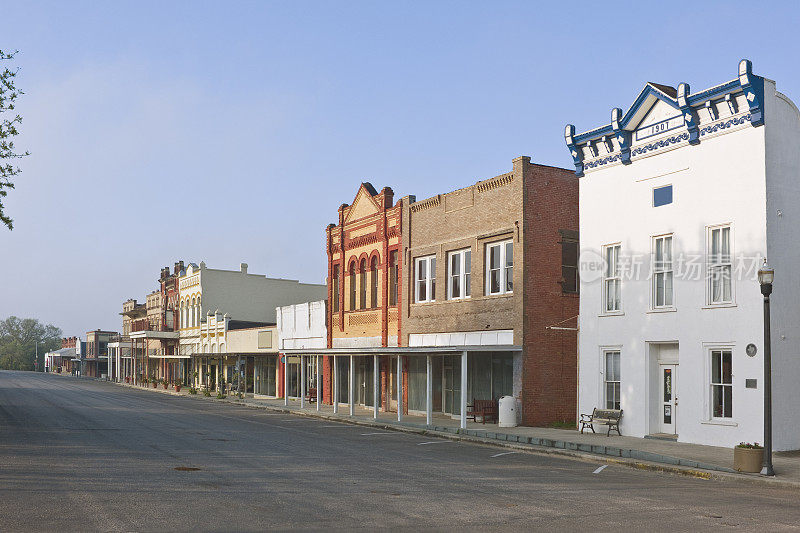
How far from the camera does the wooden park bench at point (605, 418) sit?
74.4 feet

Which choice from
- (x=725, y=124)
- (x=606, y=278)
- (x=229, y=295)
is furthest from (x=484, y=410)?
(x=229, y=295)

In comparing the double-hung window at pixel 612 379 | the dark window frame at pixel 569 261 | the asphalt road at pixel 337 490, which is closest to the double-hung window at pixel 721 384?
the double-hung window at pixel 612 379

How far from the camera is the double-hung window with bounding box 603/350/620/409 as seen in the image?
920 inches

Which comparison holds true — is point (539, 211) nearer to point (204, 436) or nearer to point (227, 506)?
point (204, 436)

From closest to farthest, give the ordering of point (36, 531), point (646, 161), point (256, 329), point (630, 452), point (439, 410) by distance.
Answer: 1. point (36, 531)
2. point (630, 452)
3. point (646, 161)
4. point (439, 410)
5. point (256, 329)

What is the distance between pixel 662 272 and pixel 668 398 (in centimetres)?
343

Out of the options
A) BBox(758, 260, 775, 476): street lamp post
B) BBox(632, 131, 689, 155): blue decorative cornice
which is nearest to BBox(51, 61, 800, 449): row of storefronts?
BBox(632, 131, 689, 155): blue decorative cornice

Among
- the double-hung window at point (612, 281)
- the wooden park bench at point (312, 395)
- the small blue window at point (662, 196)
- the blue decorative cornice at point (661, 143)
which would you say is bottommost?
the wooden park bench at point (312, 395)

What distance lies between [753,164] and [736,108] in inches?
60.2

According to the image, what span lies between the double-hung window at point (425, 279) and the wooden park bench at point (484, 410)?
5586 millimetres

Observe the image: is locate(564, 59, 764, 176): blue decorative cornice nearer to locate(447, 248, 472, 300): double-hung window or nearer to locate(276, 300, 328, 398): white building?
locate(447, 248, 472, 300): double-hung window

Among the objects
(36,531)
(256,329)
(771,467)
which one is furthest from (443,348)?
(256,329)

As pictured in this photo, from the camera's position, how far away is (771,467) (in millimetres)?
15484

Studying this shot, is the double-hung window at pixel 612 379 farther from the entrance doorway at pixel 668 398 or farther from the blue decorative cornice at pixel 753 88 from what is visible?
the blue decorative cornice at pixel 753 88
